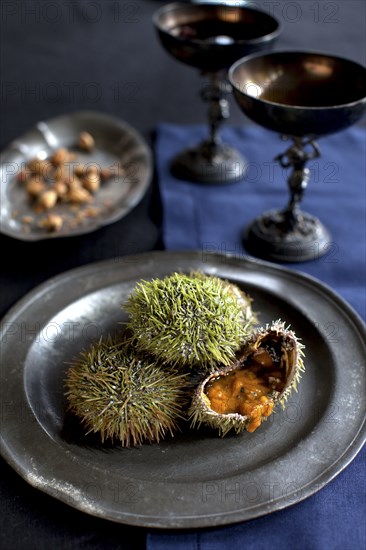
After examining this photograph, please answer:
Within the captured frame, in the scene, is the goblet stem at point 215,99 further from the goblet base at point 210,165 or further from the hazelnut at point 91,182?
the hazelnut at point 91,182

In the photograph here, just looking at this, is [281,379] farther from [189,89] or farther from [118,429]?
[189,89]

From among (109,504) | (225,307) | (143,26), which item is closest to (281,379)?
(225,307)

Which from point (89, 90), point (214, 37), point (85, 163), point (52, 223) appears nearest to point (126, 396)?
point (52, 223)

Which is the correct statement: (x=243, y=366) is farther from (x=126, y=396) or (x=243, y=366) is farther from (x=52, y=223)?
(x=52, y=223)

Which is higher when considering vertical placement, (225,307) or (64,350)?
(225,307)

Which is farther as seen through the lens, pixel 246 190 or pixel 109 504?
pixel 246 190

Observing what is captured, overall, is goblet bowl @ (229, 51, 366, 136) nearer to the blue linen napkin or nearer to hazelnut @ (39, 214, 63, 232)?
the blue linen napkin

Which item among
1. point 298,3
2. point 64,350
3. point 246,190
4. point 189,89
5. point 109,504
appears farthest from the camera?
point 298,3

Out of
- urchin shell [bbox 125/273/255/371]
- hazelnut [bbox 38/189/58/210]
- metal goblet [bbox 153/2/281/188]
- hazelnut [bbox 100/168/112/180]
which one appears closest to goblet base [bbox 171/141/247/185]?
metal goblet [bbox 153/2/281/188]
